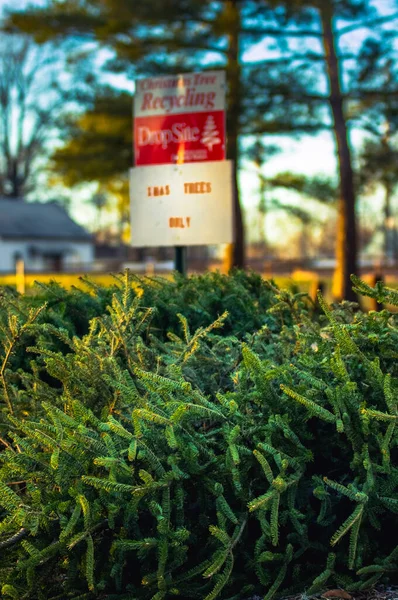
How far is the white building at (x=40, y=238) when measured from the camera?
54719 mm

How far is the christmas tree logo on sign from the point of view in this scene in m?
7.43

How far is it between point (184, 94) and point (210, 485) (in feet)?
19.0

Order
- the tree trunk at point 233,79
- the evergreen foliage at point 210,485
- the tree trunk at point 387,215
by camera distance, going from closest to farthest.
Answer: the evergreen foliage at point 210,485 → the tree trunk at point 233,79 → the tree trunk at point 387,215

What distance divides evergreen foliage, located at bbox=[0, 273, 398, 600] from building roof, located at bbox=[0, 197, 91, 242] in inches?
2100

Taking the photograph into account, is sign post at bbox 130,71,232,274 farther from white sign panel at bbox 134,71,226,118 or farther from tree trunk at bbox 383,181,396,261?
tree trunk at bbox 383,181,396,261

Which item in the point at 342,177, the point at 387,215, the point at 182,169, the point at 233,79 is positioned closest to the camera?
the point at 182,169

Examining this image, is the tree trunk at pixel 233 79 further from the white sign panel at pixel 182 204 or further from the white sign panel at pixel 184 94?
the white sign panel at pixel 182 204

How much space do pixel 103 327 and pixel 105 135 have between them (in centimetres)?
1877

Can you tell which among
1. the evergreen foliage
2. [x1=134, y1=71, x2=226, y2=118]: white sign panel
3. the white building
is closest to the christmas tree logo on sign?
[x1=134, y1=71, x2=226, y2=118]: white sign panel

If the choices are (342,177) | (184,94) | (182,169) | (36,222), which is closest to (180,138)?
(182,169)

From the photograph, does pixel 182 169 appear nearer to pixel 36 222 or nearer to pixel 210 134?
pixel 210 134

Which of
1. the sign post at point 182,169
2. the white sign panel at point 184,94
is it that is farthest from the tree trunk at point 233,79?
the sign post at point 182,169

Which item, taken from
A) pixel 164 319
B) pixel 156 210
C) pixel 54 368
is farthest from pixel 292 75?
pixel 54 368

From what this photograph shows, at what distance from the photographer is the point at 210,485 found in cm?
242
